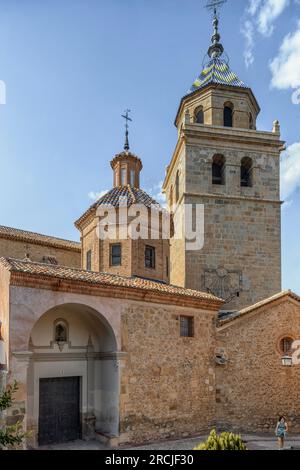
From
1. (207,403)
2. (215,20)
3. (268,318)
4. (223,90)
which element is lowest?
(207,403)

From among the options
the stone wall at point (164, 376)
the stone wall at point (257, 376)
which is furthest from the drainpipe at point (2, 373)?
the stone wall at point (257, 376)

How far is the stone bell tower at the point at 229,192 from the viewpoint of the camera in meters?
20.0

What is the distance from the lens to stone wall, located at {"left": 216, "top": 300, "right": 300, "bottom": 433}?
14227mm

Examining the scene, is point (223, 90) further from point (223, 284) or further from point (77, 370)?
point (77, 370)

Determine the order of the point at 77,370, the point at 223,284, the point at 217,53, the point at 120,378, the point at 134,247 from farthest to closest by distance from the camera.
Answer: the point at 217,53 → the point at 223,284 → the point at 134,247 → the point at 77,370 → the point at 120,378

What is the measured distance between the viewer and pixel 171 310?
530 inches

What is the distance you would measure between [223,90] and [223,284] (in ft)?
33.1

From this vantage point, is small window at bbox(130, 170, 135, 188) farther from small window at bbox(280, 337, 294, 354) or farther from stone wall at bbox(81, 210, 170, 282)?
small window at bbox(280, 337, 294, 354)

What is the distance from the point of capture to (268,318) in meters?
15.0

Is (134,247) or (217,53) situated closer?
(134,247)

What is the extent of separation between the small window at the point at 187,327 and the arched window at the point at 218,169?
31.0ft

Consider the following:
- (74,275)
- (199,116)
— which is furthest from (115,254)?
(199,116)

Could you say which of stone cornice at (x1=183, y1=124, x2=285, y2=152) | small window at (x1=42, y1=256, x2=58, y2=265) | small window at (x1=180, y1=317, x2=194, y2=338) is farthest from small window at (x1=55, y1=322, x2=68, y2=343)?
stone cornice at (x1=183, y1=124, x2=285, y2=152)

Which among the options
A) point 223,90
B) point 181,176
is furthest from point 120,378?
point 223,90
